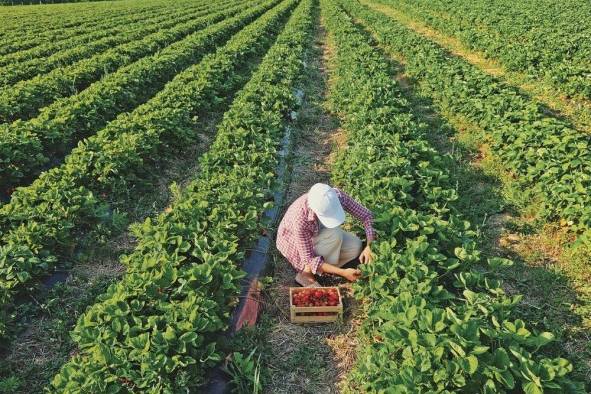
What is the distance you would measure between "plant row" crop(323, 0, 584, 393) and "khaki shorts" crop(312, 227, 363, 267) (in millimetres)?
424

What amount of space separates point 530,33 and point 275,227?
14610 millimetres

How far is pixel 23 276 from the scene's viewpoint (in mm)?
4754

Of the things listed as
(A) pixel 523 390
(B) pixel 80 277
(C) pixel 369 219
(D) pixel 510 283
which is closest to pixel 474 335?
(A) pixel 523 390

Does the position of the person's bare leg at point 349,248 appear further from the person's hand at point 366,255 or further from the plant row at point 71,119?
the plant row at point 71,119

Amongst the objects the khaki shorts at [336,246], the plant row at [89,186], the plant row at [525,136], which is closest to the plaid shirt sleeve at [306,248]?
the khaki shorts at [336,246]

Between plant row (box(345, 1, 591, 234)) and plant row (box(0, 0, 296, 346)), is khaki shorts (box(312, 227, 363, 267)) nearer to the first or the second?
plant row (box(345, 1, 591, 234))

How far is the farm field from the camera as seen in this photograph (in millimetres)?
3680

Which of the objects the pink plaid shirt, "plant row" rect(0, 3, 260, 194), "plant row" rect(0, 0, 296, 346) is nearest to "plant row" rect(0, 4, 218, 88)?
"plant row" rect(0, 3, 260, 194)

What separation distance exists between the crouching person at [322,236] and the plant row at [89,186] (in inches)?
106

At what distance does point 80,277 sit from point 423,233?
13.1 ft

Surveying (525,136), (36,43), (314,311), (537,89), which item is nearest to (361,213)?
(314,311)

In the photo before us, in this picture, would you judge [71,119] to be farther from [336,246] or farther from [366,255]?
[366,255]

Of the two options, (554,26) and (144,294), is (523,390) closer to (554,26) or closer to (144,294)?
(144,294)

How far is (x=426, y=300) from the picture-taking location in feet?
13.3
